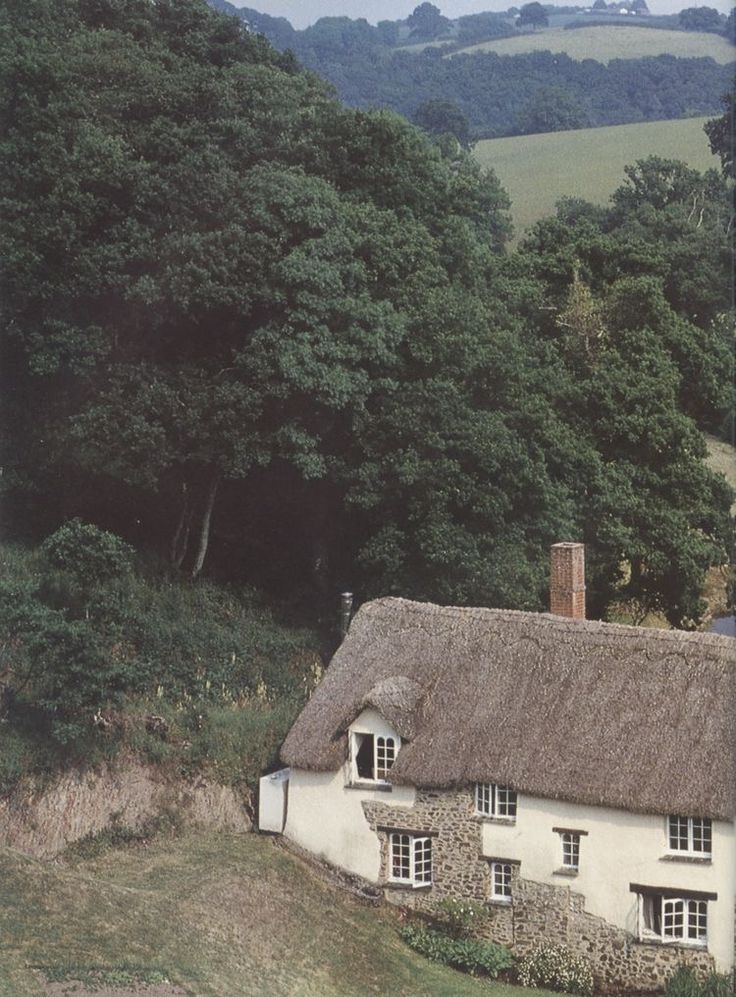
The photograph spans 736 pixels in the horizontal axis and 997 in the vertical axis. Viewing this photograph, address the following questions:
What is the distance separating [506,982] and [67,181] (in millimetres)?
18218

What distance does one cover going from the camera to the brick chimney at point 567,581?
2892 cm

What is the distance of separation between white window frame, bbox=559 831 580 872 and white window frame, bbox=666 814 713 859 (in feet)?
4.76

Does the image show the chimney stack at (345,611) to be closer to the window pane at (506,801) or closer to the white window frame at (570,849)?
the window pane at (506,801)

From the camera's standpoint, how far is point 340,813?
26609 millimetres

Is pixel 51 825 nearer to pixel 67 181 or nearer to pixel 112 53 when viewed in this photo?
pixel 67 181

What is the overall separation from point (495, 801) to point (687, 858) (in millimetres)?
3132

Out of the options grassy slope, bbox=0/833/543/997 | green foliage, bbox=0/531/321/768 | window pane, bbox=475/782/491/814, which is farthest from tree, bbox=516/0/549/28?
grassy slope, bbox=0/833/543/997

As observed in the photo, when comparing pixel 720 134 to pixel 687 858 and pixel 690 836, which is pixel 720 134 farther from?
pixel 687 858

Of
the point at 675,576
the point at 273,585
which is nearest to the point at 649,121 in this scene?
the point at 675,576

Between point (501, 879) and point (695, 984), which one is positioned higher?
point (501, 879)

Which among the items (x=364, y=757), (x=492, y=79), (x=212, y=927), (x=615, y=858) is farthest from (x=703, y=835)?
(x=492, y=79)

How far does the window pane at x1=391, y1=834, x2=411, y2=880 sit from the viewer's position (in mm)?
26047

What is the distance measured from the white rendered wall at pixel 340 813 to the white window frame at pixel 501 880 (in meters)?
1.70

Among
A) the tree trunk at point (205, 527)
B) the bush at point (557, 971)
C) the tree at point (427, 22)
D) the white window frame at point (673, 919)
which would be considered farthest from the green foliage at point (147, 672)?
the tree at point (427, 22)
